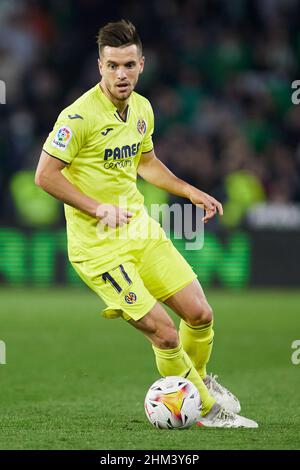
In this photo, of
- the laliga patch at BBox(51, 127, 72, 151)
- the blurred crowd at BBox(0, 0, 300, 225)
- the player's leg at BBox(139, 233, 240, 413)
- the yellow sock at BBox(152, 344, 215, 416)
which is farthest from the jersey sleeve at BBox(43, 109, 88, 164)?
the blurred crowd at BBox(0, 0, 300, 225)

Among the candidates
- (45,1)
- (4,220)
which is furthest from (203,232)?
(45,1)

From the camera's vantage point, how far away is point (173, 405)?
593cm

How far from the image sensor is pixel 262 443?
549 centimetres

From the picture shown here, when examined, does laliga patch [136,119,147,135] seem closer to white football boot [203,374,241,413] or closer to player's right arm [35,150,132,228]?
player's right arm [35,150,132,228]

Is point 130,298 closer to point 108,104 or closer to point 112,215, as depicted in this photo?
point 112,215

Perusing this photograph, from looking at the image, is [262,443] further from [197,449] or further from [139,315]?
[139,315]

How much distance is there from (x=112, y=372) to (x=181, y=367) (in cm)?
253

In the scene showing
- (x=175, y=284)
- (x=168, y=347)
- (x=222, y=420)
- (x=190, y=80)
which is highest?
(x=190, y=80)

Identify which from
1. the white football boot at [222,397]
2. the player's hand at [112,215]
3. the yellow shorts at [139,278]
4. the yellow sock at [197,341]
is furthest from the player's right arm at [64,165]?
the white football boot at [222,397]

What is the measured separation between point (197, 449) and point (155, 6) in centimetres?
1466

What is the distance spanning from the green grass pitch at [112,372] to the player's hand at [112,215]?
44.9 inches

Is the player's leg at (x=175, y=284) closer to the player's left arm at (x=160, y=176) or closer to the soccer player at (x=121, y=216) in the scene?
the soccer player at (x=121, y=216)

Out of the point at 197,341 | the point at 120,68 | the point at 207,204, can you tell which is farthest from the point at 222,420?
the point at 120,68

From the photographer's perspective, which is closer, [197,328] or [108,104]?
[108,104]
